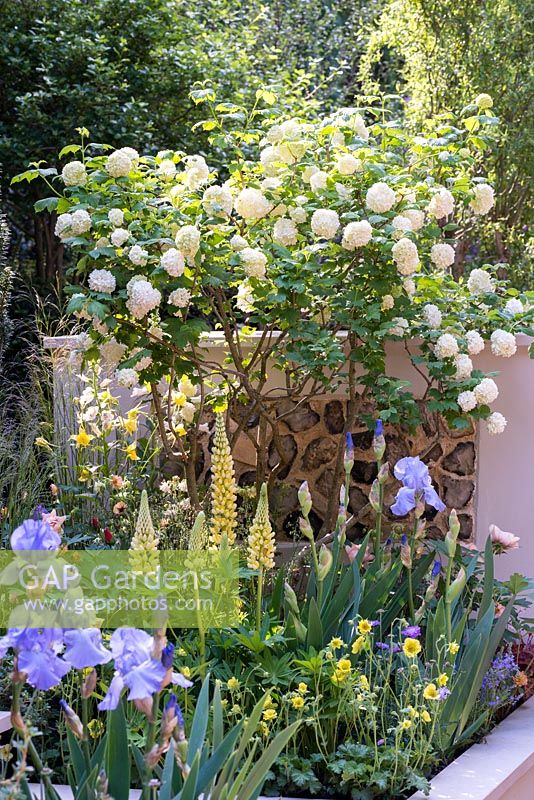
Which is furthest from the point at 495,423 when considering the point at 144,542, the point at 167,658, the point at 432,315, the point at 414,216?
the point at 167,658

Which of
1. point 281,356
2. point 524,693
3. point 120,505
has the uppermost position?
point 281,356

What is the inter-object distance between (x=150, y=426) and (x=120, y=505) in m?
0.77

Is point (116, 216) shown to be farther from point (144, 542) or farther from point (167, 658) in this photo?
point (167, 658)

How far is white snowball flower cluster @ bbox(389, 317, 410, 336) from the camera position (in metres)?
4.23

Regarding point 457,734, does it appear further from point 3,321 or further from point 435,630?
point 3,321

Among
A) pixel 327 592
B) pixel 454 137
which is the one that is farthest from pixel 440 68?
pixel 327 592

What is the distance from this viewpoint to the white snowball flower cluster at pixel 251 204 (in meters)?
4.07

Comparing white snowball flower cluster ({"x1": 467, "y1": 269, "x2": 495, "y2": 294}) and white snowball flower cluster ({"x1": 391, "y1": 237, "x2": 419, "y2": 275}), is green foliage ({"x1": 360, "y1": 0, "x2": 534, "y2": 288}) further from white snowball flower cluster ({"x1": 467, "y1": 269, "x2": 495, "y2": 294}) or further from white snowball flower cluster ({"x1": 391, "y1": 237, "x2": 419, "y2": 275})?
white snowball flower cluster ({"x1": 391, "y1": 237, "x2": 419, "y2": 275})

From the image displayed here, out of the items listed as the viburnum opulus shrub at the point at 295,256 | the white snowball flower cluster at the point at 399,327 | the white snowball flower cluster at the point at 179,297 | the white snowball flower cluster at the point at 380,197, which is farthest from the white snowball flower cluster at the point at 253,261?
the white snowball flower cluster at the point at 399,327

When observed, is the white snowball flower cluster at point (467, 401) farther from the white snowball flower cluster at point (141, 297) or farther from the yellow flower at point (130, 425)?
the yellow flower at point (130, 425)

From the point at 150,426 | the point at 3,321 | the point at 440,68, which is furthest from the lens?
the point at 440,68

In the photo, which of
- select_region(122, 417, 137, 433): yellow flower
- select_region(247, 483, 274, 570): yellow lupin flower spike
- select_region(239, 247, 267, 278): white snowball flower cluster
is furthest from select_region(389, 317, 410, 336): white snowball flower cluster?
select_region(247, 483, 274, 570): yellow lupin flower spike

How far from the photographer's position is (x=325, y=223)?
400 centimetres

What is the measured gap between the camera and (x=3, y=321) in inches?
221
